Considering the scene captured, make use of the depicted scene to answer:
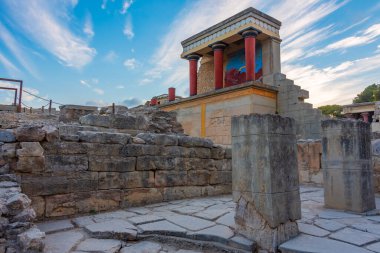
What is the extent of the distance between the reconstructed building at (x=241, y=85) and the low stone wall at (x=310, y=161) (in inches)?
96.7

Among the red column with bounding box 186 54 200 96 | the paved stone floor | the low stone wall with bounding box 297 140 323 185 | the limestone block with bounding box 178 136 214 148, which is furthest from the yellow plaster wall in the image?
the paved stone floor

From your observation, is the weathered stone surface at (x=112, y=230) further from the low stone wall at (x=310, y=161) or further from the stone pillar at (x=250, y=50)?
the stone pillar at (x=250, y=50)

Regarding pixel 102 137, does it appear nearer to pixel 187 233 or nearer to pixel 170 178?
pixel 170 178

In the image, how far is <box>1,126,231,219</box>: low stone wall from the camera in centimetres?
403

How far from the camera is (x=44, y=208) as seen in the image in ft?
13.3

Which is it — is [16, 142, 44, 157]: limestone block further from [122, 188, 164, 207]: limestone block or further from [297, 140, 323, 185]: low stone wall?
[297, 140, 323, 185]: low stone wall

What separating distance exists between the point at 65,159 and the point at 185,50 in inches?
520

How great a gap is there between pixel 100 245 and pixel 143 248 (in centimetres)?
48

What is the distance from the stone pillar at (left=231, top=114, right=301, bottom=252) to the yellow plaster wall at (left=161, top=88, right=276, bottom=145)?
7.66 m

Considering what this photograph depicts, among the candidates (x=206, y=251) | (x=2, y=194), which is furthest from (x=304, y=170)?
(x=2, y=194)

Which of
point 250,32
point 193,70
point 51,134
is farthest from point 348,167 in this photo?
point 193,70

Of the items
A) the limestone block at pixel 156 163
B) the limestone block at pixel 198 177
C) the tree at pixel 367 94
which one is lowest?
the limestone block at pixel 198 177

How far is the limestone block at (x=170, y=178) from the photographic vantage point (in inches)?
213

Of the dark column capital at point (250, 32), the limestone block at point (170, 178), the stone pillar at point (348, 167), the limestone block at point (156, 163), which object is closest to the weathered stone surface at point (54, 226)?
the limestone block at point (156, 163)
